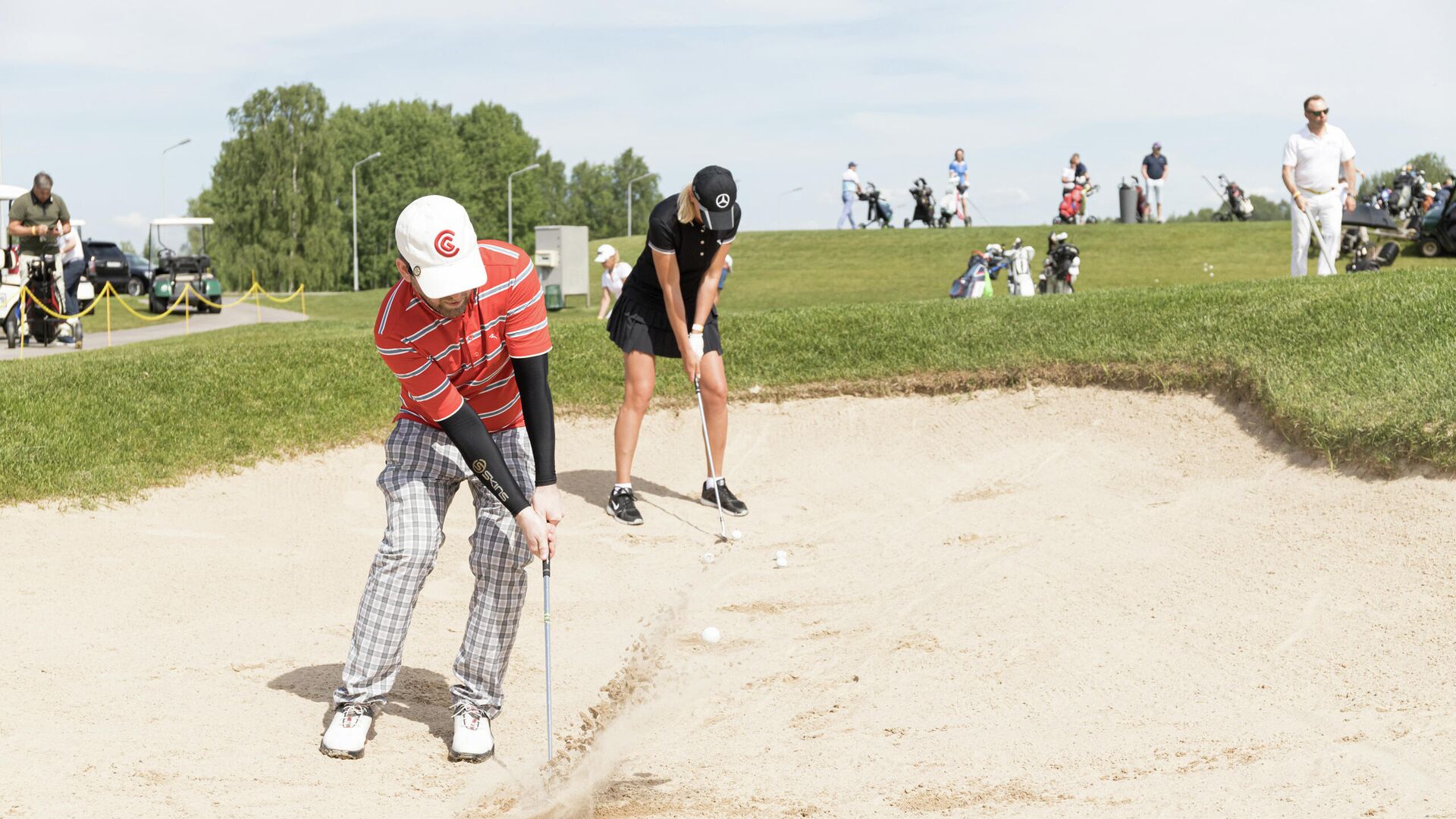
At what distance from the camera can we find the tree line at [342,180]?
268 feet

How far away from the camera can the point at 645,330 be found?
29.8ft

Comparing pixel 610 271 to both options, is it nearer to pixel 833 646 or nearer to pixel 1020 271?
pixel 1020 271

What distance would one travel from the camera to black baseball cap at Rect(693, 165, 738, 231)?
8.20 metres

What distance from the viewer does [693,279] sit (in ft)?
29.3

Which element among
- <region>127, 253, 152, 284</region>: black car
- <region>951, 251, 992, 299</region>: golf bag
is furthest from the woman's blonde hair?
<region>127, 253, 152, 284</region>: black car

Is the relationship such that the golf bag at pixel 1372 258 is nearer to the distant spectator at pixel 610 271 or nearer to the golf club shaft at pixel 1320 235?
the golf club shaft at pixel 1320 235

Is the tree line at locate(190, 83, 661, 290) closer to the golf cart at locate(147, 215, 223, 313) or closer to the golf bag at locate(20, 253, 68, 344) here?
the golf cart at locate(147, 215, 223, 313)

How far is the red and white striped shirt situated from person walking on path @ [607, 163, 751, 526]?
3624 mm

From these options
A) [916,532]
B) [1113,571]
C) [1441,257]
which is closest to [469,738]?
[1113,571]

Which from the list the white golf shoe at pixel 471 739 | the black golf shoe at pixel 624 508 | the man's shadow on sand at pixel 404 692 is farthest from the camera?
the black golf shoe at pixel 624 508

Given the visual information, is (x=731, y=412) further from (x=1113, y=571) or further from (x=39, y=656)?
(x=39, y=656)

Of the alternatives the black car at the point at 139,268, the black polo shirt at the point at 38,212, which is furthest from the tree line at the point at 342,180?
the black polo shirt at the point at 38,212

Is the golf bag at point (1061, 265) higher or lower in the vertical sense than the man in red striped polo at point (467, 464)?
higher

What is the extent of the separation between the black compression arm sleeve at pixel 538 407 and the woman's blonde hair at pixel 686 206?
12.4ft
